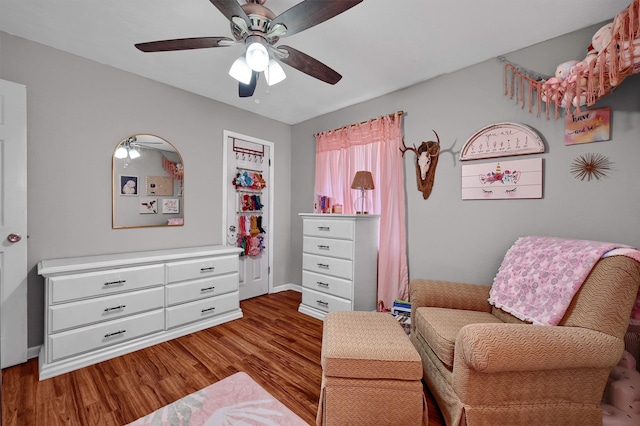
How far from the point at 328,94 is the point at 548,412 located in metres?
3.17

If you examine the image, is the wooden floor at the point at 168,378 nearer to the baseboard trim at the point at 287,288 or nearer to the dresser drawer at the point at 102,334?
the dresser drawer at the point at 102,334

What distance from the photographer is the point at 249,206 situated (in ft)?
12.3

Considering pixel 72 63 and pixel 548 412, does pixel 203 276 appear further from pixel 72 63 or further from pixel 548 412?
pixel 548 412

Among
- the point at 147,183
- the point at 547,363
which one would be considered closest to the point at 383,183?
the point at 547,363

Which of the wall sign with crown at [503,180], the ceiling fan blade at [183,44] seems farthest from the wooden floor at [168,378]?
the ceiling fan blade at [183,44]

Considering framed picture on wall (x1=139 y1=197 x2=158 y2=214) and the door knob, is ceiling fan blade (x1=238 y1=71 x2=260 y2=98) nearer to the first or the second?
framed picture on wall (x1=139 y1=197 x2=158 y2=214)

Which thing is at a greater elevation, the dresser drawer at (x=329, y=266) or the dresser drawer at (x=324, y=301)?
the dresser drawer at (x=329, y=266)

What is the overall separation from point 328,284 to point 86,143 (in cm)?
271

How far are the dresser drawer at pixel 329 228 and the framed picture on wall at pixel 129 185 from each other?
183 cm

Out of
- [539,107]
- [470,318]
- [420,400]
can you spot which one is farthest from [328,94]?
[420,400]

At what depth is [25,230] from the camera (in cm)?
211

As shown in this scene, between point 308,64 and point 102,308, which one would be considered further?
point 102,308

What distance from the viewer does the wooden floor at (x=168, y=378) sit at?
1661 millimetres

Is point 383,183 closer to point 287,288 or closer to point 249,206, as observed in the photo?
point 249,206
